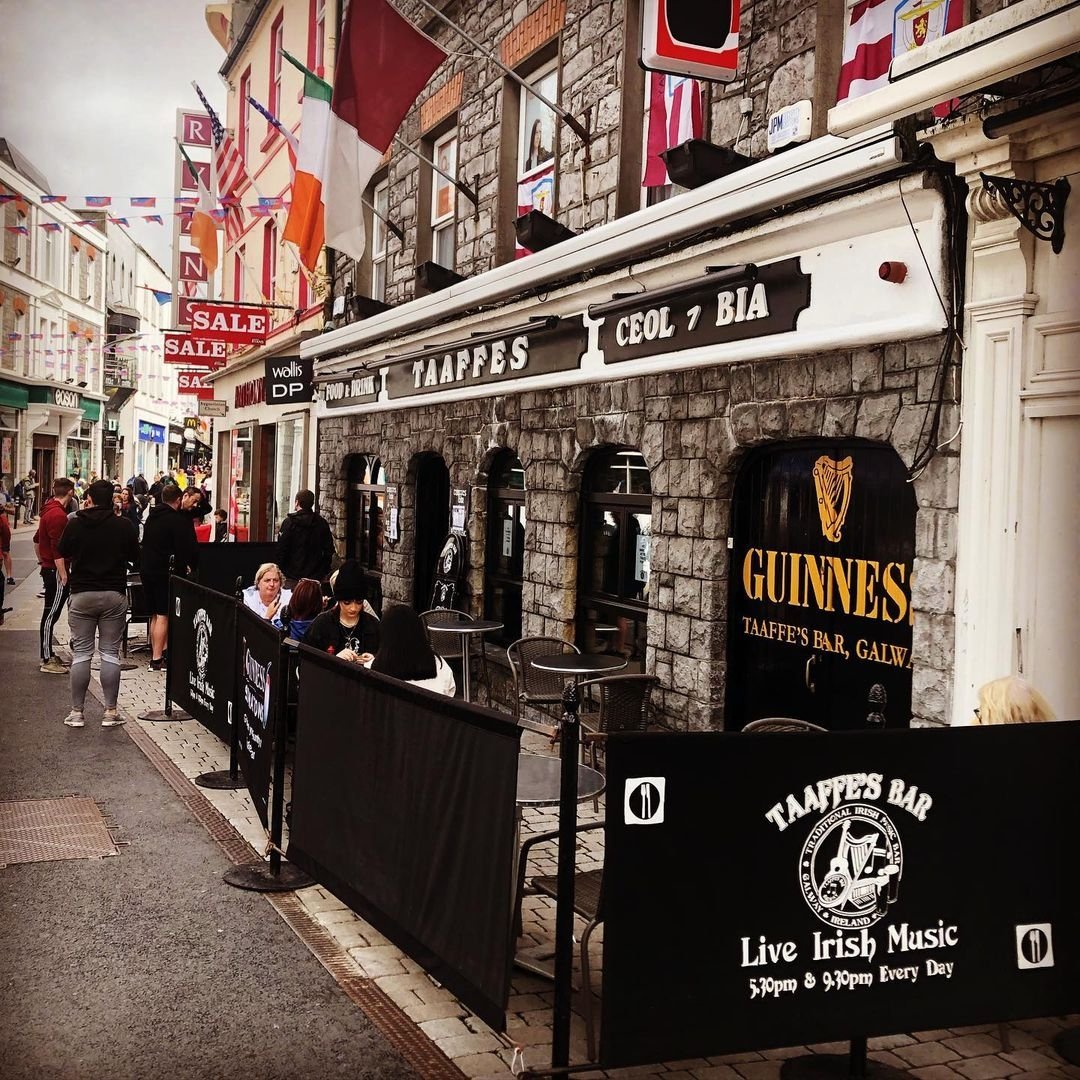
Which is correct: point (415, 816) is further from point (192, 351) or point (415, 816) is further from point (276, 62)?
point (192, 351)

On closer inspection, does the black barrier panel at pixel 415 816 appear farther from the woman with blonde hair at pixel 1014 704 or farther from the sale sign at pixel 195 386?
the sale sign at pixel 195 386

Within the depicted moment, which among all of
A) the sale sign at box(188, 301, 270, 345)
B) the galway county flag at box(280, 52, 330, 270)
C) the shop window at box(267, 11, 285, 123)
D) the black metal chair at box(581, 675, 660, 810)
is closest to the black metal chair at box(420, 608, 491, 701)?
the black metal chair at box(581, 675, 660, 810)

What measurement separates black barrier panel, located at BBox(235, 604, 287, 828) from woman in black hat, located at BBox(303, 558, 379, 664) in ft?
1.77

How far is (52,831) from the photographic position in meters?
6.36

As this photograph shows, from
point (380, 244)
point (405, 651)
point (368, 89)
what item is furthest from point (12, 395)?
point (380, 244)

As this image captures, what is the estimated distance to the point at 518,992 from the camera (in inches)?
177

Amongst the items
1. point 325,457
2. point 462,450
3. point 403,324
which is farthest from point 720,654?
point 325,457

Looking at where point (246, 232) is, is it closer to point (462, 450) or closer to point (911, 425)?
point (462, 450)

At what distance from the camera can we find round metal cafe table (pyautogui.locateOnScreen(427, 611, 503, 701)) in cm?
989

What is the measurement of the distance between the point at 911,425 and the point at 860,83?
7.58ft

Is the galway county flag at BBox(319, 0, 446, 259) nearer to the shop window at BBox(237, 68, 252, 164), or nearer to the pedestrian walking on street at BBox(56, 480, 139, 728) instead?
the pedestrian walking on street at BBox(56, 480, 139, 728)

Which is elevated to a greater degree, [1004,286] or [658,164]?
[658,164]

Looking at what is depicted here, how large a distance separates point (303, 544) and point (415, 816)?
978 centimetres

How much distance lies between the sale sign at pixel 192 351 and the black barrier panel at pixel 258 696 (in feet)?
45.4
